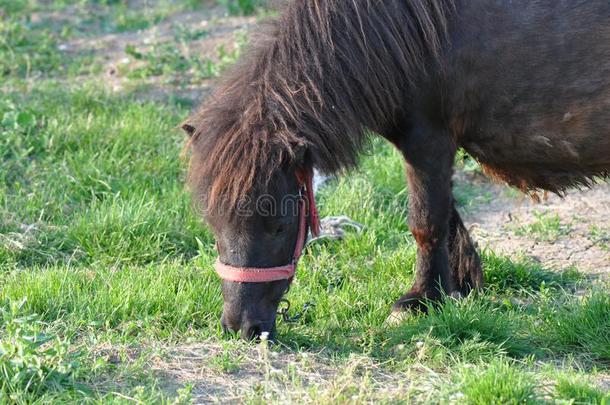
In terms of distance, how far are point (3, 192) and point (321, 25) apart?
2.72 meters

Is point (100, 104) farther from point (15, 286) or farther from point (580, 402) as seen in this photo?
point (580, 402)

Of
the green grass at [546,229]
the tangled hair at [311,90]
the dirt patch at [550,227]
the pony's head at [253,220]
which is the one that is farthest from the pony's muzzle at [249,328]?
the green grass at [546,229]

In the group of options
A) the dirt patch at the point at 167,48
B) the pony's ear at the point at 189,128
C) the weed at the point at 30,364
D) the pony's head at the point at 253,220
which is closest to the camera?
the weed at the point at 30,364

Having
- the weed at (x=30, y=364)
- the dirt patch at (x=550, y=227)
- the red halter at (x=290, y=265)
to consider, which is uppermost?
the red halter at (x=290, y=265)

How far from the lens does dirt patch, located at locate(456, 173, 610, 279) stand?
18.7 ft

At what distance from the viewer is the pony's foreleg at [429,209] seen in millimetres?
4645

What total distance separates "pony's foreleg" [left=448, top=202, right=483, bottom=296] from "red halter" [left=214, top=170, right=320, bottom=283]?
42.7 inches

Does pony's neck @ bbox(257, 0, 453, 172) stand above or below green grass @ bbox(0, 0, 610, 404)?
above

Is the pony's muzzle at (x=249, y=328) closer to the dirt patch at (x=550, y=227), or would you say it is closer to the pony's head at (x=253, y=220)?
the pony's head at (x=253, y=220)

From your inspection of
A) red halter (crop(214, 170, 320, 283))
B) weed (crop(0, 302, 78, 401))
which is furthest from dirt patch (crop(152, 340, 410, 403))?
weed (crop(0, 302, 78, 401))

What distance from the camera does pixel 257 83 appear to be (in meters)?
4.26

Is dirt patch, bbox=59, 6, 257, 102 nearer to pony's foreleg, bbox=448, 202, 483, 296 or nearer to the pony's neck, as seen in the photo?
pony's foreleg, bbox=448, 202, 483, 296

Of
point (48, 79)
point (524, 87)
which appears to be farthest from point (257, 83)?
point (48, 79)

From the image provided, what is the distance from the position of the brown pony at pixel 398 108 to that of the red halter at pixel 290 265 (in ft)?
0.07
